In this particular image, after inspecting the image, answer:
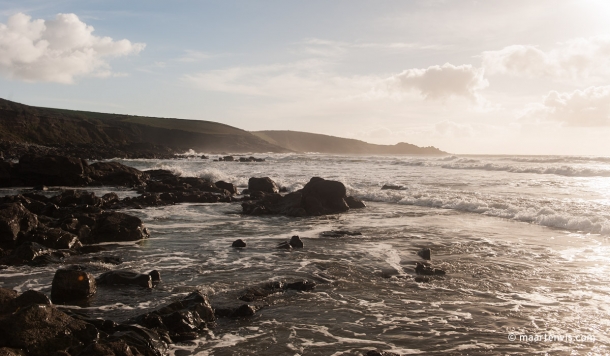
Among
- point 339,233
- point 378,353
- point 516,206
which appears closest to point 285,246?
point 339,233

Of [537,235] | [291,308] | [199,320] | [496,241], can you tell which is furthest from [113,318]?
[537,235]

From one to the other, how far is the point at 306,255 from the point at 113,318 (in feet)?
22.9

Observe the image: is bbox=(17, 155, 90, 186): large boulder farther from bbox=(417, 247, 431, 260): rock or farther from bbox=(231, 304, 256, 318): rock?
bbox=(231, 304, 256, 318): rock

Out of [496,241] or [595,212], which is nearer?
[496,241]

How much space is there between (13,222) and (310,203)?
14.3 m

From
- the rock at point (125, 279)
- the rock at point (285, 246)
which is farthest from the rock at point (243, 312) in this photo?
the rock at point (285, 246)

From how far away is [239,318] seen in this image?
9188mm

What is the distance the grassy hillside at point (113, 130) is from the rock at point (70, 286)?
91166 millimetres

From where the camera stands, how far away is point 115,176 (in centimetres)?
4038

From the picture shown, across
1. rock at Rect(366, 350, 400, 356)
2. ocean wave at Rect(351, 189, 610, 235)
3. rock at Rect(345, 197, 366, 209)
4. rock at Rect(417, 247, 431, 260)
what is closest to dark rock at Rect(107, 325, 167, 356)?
rock at Rect(366, 350, 400, 356)

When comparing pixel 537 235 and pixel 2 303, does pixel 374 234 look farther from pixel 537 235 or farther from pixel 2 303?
pixel 2 303

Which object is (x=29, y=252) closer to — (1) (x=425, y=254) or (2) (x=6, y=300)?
(2) (x=6, y=300)

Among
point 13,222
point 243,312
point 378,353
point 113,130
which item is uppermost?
point 113,130

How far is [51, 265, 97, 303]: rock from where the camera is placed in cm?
995
